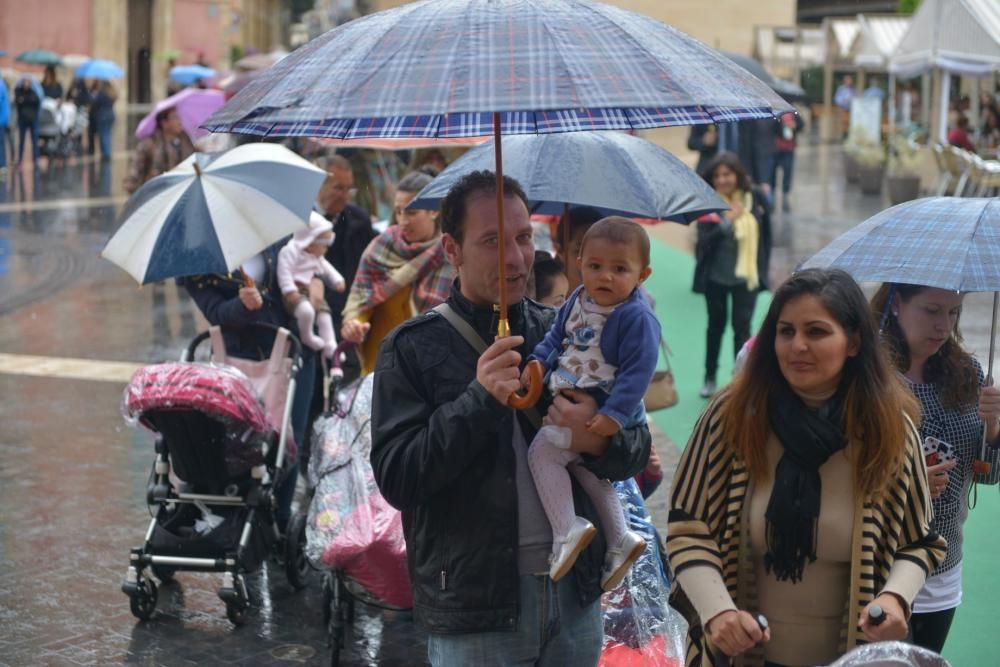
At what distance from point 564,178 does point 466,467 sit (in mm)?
2395

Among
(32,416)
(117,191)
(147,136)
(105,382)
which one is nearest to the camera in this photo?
(32,416)

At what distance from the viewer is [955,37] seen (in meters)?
21.6

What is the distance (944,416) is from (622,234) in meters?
1.32

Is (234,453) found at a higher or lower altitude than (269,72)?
lower

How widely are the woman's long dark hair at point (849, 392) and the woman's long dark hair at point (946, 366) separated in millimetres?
989

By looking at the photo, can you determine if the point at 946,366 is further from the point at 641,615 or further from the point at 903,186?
the point at 903,186

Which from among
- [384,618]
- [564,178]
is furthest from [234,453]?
[564,178]

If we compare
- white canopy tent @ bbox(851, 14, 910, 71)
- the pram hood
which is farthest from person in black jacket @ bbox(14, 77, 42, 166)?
the pram hood

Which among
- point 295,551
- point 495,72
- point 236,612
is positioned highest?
point 495,72

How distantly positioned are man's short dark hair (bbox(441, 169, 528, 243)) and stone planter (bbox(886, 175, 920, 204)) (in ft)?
68.7

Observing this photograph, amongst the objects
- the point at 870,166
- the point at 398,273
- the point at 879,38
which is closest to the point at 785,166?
the point at 870,166

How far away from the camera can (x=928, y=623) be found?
14.2 ft

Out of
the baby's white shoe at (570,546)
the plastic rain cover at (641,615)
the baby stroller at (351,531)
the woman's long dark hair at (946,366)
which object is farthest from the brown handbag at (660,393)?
the baby's white shoe at (570,546)

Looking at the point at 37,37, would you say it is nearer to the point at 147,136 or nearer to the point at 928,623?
the point at 147,136
